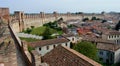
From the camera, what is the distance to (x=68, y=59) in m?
10.4

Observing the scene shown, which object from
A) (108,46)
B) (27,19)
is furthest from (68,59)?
(27,19)

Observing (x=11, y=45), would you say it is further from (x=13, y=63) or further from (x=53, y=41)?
(x=53, y=41)

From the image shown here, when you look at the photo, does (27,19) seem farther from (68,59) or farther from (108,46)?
(68,59)

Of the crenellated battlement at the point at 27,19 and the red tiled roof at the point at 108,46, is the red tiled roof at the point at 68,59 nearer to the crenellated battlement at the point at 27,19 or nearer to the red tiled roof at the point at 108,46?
the red tiled roof at the point at 108,46

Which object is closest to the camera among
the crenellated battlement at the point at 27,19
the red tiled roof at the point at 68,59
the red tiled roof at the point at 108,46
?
the red tiled roof at the point at 68,59

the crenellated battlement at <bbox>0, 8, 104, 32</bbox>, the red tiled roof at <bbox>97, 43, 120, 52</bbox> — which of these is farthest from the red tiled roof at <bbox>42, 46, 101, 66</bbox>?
the crenellated battlement at <bbox>0, 8, 104, 32</bbox>

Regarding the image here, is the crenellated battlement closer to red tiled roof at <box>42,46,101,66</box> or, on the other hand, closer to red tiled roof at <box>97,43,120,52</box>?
red tiled roof at <box>97,43,120,52</box>

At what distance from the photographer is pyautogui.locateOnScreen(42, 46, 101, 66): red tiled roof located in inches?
371

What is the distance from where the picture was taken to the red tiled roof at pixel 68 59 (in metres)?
9.44

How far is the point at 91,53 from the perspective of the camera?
24.0m

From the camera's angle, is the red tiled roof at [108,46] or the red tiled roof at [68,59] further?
the red tiled roof at [108,46]

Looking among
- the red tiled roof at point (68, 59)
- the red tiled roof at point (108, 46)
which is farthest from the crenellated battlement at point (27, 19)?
the red tiled roof at point (68, 59)

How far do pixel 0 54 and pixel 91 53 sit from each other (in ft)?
68.5

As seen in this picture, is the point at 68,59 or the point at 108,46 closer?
the point at 68,59
